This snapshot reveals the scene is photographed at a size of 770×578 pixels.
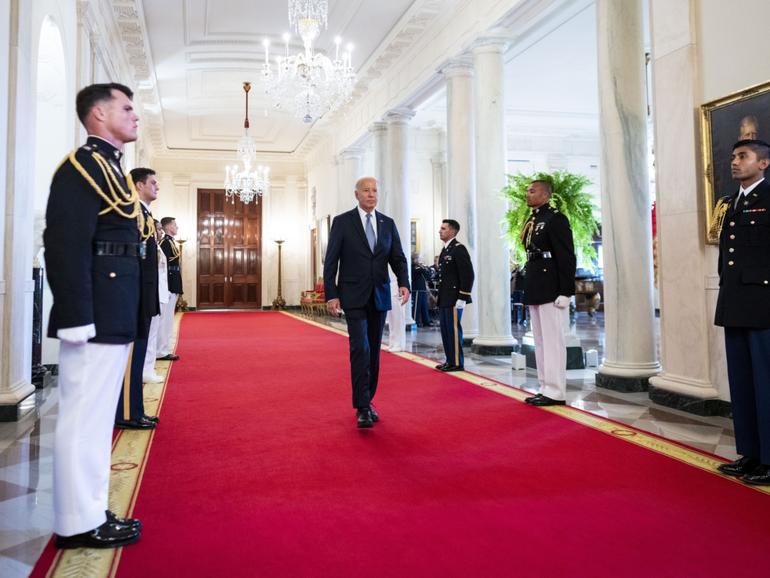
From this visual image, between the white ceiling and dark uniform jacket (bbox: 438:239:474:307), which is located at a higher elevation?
the white ceiling

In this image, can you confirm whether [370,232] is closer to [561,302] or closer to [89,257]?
[561,302]

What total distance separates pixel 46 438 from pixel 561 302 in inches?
147

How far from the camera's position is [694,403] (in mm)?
4449

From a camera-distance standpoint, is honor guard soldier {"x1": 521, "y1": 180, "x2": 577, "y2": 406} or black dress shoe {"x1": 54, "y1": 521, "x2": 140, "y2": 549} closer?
black dress shoe {"x1": 54, "y1": 521, "x2": 140, "y2": 549}

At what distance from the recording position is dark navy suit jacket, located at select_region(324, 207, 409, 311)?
13.2 ft

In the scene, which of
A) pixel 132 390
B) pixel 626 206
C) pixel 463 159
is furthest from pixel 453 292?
pixel 132 390

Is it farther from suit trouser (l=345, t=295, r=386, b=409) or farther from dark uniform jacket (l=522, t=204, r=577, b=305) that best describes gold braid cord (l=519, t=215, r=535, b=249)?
suit trouser (l=345, t=295, r=386, b=409)

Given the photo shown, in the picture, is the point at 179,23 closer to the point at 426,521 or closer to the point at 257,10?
the point at 257,10

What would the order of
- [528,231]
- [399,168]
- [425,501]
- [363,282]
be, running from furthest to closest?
1. [399,168]
2. [528,231]
3. [363,282]
4. [425,501]

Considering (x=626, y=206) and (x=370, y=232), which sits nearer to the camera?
(x=370, y=232)

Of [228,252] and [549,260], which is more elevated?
[228,252]

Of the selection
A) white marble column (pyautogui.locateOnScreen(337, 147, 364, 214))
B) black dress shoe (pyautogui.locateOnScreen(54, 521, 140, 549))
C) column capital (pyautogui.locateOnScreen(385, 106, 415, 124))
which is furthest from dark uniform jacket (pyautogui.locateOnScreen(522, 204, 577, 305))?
white marble column (pyautogui.locateOnScreen(337, 147, 364, 214))

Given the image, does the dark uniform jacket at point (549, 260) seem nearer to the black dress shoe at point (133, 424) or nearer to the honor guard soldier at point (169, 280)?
the black dress shoe at point (133, 424)

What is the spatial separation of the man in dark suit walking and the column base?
2333mm
